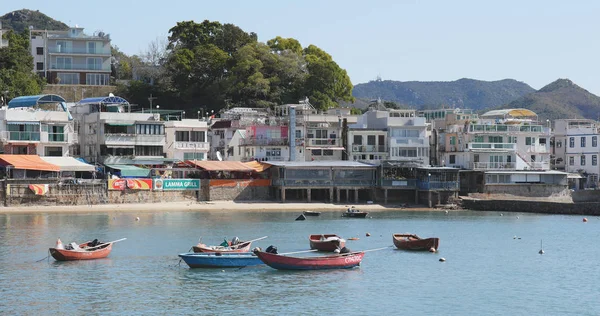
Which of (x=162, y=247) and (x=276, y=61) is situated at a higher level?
(x=276, y=61)

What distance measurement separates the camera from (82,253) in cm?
5859

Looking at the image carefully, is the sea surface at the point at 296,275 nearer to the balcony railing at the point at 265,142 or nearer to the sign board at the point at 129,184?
the sign board at the point at 129,184

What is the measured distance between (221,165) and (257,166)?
4.27 metres

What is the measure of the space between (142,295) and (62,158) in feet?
170

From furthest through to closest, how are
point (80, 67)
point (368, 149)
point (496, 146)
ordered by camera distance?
point (80, 67) → point (368, 149) → point (496, 146)

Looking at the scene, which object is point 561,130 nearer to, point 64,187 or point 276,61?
point 276,61

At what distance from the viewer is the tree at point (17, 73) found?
113 metres

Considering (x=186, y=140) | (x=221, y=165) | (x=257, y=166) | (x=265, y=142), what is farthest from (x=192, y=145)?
(x=257, y=166)

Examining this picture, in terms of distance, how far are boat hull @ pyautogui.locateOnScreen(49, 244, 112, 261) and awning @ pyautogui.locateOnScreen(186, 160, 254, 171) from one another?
128ft

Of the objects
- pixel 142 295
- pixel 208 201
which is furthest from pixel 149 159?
pixel 142 295

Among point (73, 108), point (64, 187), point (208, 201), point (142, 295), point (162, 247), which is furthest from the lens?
point (73, 108)

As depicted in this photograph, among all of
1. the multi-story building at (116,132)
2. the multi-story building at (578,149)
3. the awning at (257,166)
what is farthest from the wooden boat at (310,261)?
the multi-story building at (578,149)

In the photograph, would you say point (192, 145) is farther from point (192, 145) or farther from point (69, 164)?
point (69, 164)

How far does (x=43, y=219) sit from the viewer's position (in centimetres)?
8275
